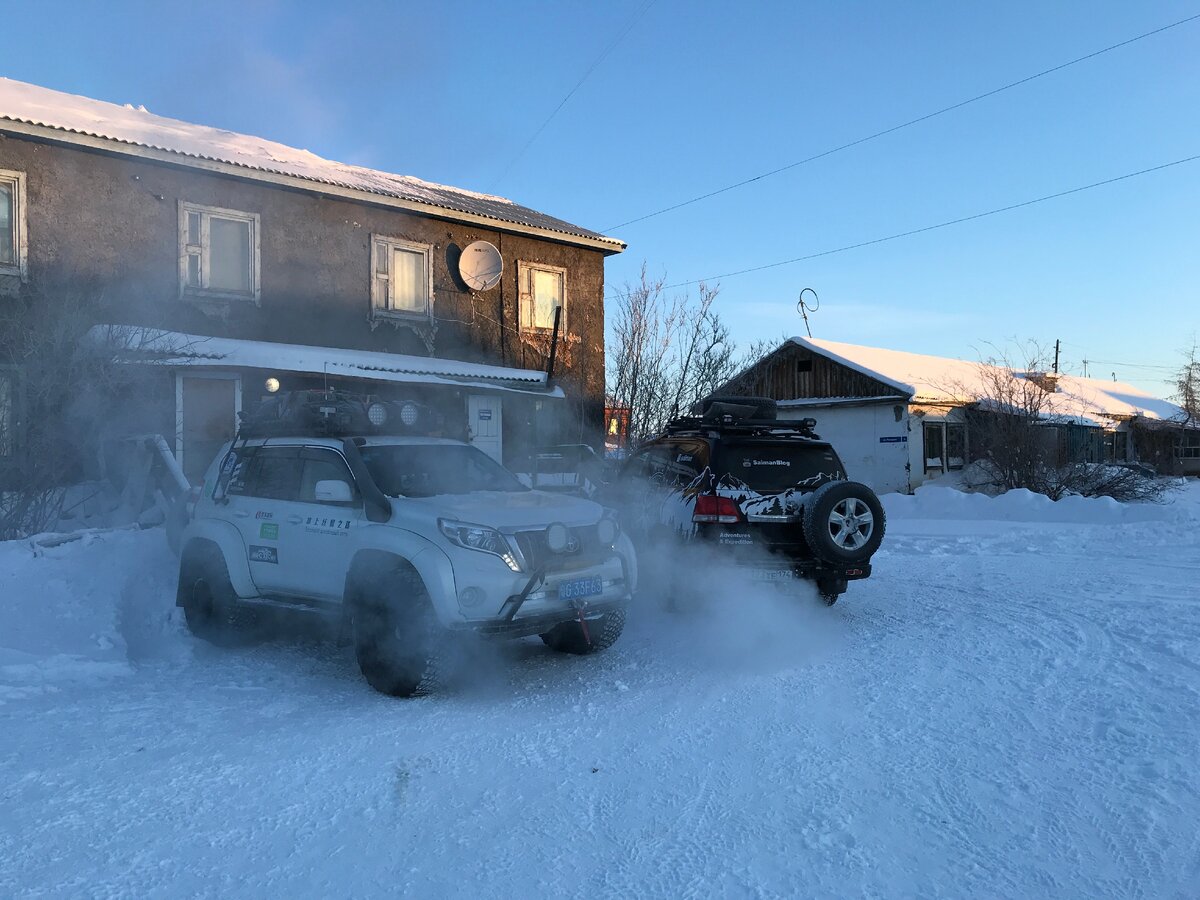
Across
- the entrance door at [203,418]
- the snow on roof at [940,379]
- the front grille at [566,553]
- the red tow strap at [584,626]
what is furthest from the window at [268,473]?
the snow on roof at [940,379]

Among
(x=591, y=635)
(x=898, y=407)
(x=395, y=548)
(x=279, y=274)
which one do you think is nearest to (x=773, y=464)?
(x=591, y=635)

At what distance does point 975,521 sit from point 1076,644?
1022 cm

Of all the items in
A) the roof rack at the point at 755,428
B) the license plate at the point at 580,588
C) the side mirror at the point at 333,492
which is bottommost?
the license plate at the point at 580,588

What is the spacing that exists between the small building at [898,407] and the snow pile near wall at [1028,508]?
187 inches

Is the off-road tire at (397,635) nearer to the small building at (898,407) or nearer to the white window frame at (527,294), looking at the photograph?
the white window frame at (527,294)

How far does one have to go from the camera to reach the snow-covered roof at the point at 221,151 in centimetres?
1280

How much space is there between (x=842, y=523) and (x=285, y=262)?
452 inches

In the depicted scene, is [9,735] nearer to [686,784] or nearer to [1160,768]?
[686,784]

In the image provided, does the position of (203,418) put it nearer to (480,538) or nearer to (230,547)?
(230,547)

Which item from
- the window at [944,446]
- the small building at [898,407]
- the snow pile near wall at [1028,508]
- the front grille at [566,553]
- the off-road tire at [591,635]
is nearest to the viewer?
the front grille at [566,553]

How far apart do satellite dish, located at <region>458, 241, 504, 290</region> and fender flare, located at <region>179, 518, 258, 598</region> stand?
1083 cm

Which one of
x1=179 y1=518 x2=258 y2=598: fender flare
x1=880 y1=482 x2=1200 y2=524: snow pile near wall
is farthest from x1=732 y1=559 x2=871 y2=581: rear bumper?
x1=880 y1=482 x2=1200 y2=524: snow pile near wall

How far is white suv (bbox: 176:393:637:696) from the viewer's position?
5.46 meters

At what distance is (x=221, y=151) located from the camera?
14500 millimetres
